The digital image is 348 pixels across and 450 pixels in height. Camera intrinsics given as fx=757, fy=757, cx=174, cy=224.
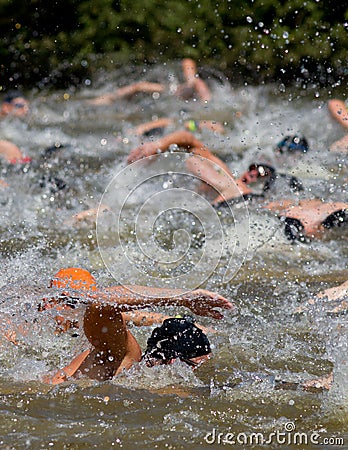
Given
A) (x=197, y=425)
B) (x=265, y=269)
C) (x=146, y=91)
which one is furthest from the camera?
(x=146, y=91)

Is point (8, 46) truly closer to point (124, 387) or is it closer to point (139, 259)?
point (139, 259)

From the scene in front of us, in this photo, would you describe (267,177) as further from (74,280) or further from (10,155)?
(74,280)

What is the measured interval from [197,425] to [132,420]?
0.86 feet

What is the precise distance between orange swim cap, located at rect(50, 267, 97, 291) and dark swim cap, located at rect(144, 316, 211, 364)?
363 millimetres

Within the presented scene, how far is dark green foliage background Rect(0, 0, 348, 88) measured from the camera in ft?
47.3

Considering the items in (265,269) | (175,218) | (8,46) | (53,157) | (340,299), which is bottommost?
(340,299)

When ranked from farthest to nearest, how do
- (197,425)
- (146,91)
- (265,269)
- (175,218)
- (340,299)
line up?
(146,91) < (175,218) < (265,269) < (340,299) < (197,425)

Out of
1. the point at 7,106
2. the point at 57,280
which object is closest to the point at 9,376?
the point at 57,280

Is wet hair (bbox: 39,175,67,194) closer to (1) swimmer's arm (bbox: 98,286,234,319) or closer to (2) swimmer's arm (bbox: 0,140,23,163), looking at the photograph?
(2) swimmer's arm (bbox: 0,140,23,163)

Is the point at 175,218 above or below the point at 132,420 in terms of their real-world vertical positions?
above

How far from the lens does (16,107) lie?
40.0ft

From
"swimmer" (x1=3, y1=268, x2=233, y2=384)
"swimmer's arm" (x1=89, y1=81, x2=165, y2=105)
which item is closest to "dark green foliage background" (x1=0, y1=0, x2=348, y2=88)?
"swimmer's arm" (x1=89, y1=81, x2=165, y2=105)

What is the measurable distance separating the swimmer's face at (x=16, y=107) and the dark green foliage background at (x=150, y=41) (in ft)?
7.07

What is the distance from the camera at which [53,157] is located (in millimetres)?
8375
